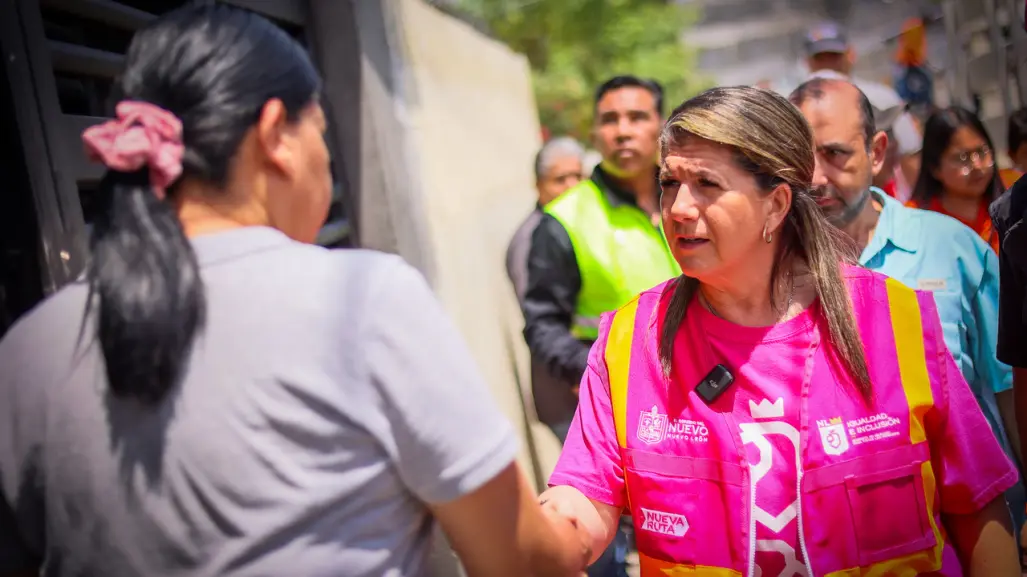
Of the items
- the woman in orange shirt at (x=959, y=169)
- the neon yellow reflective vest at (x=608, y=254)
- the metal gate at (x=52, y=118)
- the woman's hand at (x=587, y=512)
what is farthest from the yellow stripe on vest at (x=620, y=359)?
the woman in orange shirt at (x=959, y=169)

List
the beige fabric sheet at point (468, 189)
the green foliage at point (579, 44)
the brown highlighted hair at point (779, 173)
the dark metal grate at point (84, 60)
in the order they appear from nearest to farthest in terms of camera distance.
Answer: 1. the brown highlighted hair at point (779, 173)
2. the dark metal grate at point (84, 60)
3. the beige fabric sheet at point (468, 189)
4. the green foliage at point (579, 44)

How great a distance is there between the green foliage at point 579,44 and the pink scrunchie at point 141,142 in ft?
45.2

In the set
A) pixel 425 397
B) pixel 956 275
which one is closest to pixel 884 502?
pixel 425 397

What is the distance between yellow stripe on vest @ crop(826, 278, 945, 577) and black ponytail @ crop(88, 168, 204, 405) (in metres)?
1.32

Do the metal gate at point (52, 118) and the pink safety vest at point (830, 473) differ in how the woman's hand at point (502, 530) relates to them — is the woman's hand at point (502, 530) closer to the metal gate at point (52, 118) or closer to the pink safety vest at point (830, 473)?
the pink safety vest at point (830, 473)

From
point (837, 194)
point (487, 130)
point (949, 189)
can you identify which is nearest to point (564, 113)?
point (487, 130)

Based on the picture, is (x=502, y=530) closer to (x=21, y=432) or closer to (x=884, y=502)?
(x=21, y=432)

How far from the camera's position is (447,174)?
4.98 metres

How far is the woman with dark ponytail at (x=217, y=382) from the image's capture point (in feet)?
3.98

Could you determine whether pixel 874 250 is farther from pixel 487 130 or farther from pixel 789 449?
pixel 487 130

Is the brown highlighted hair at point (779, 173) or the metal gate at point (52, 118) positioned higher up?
the metal gate at point (52, 118)

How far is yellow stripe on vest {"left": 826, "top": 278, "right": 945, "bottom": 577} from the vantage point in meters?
1.77

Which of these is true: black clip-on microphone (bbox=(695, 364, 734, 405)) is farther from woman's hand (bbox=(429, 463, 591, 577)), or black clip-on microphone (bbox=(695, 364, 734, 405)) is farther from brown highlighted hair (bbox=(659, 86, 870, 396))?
woman's hand (bbox=(429, 463, 591, 577))

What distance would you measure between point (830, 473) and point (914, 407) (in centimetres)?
23
